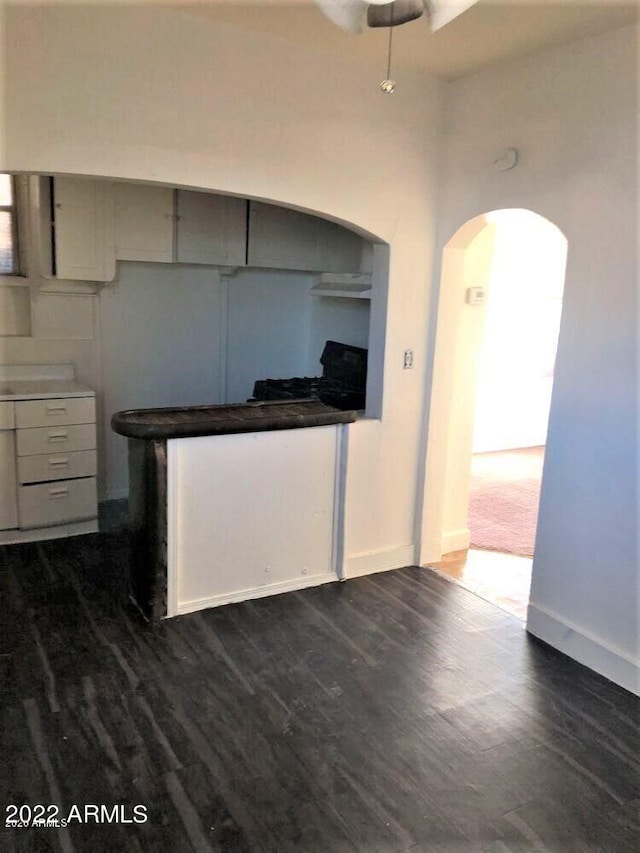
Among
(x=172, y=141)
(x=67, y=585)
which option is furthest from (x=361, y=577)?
(x=172, y=141)

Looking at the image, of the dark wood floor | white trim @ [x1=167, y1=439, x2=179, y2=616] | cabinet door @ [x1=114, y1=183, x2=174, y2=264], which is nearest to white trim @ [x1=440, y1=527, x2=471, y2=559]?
the dark wood floor

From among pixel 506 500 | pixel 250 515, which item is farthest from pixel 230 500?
pixel 506 500

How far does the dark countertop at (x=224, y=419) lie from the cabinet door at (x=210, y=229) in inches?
53.5

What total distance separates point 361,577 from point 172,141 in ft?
7.71

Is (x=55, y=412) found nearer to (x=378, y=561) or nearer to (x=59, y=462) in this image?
(x=59, y=462)

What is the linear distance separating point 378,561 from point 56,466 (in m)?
1.92

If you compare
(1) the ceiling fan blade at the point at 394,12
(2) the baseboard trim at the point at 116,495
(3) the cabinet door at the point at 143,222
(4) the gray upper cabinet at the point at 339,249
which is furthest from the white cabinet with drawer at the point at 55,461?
(1) the ceiling fan blade at the point at 394,12

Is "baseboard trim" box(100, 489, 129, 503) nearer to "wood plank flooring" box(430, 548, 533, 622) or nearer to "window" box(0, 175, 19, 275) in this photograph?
"window" box(0, 175, 19, 275)

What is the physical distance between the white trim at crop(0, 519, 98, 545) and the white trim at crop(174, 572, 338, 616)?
1.18 metres

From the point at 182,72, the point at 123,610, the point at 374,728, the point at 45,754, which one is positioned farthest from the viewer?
the point at 123,610

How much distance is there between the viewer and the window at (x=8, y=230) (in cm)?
397

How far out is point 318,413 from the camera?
3334 millimetres

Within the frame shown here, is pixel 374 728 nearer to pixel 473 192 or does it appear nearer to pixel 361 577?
pixel 361 577

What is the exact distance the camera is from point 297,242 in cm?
458
